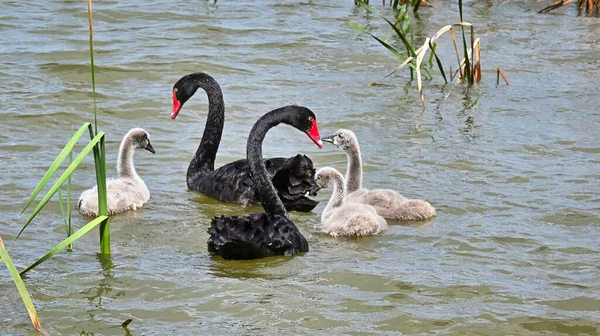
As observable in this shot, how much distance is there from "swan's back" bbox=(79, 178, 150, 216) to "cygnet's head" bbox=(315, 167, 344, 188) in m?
1.12

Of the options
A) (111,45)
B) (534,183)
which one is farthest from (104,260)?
(111,45)

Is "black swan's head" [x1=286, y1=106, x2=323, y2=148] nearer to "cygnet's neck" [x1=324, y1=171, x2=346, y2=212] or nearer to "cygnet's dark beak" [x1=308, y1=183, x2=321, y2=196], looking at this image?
"cygnet's neck" [x1=324, y1=171, x2=346, y2=212]

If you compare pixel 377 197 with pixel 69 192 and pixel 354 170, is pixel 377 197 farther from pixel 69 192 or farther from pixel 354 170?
pixel 69 192

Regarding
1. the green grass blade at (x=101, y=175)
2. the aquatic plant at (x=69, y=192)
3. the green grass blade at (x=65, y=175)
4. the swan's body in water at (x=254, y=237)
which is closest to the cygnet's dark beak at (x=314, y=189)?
the swan's body in water at (x=254, y=237)

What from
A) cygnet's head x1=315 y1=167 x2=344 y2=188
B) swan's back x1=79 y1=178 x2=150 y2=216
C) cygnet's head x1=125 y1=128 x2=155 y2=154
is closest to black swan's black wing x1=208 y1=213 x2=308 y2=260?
cygnet's head x1=315 y1=167 x2=344 y2=188

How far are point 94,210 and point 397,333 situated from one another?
253 centimetres

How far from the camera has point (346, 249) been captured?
249 inches

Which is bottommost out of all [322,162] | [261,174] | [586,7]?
[322,162]

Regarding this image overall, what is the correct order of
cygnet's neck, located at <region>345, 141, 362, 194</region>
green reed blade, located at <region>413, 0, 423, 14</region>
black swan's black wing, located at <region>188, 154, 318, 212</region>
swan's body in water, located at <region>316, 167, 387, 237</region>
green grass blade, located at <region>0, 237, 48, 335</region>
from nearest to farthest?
green grass blade, located at <region>0, 237, 48, 335</region> < swan's body in water, located at <region>316, 167, 387, 237</region> < black swan's black wing, located at <region>188, 154, 318, 212</region> < cygnet's neck, located at <region>345, 141, 362, 194</region> < green reed blade, located at <region>413, 0, 423, 14</region>

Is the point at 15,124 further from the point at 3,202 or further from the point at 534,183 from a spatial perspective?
the point at 534,183

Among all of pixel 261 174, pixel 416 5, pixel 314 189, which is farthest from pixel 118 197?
pixel 416 5

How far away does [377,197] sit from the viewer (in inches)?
275

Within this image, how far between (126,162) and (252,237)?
1.89 metres

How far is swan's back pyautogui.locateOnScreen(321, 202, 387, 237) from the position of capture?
21.4 feet
